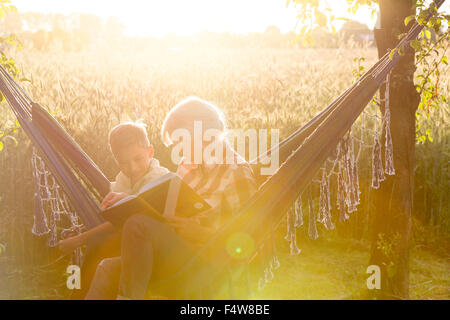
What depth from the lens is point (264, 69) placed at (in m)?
7.64

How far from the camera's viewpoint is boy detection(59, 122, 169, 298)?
192cm

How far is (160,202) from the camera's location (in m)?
1.79

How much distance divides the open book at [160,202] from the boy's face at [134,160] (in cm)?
27

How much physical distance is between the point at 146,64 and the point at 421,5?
6.00 metres

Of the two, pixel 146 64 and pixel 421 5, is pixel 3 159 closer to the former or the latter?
pixel 421 5

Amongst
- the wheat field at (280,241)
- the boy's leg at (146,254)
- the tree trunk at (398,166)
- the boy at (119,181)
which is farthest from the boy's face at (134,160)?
the tree trunk at (398,166)

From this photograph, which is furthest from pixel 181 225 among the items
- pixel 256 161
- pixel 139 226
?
pixel 256 161

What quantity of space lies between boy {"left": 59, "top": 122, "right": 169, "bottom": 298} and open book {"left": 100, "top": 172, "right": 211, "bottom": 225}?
0.13 m

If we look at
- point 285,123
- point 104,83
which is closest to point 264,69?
point 104,83

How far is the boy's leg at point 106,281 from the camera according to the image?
181 centimetres

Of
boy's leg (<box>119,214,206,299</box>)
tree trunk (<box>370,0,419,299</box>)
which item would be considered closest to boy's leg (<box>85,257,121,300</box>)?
boy's leg (<box>119,214,206,299</box>)

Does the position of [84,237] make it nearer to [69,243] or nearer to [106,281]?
[69,243]
